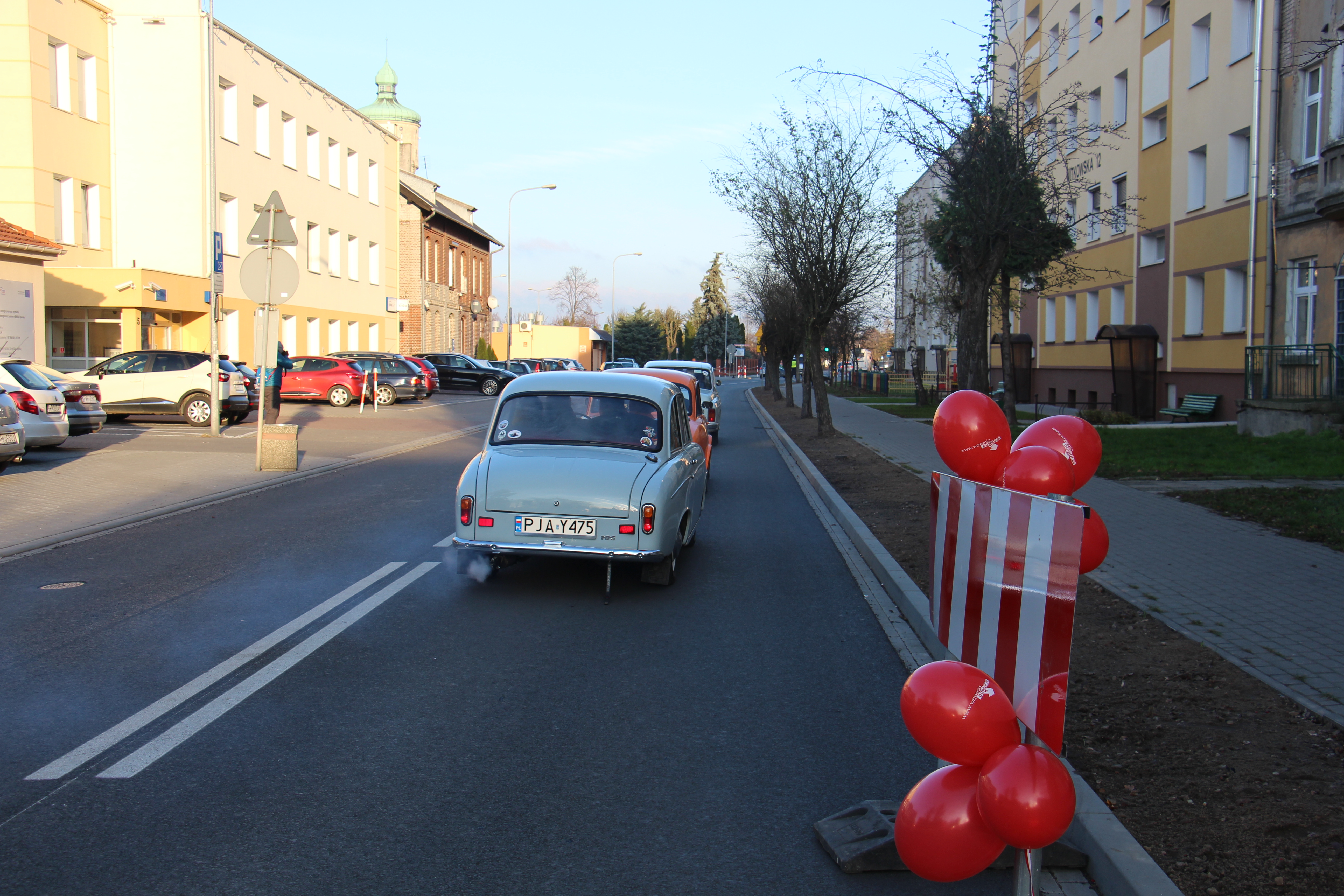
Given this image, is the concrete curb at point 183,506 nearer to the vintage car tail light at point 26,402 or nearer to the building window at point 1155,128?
the vintage car tail light at point 26,402

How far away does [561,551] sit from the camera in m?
7.51

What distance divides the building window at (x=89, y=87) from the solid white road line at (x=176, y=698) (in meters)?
28.6

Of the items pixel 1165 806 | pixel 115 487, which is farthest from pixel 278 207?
pixel 1165 806

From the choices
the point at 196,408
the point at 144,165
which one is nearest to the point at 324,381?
the point at 144,165

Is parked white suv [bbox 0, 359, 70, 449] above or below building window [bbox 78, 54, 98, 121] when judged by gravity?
below

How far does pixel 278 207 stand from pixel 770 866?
14.2 m

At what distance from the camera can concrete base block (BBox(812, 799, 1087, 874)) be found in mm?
3648

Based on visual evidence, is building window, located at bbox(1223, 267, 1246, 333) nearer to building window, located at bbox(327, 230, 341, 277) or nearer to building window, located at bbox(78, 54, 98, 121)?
building window, located at bbox(78, 54, 98, 121)

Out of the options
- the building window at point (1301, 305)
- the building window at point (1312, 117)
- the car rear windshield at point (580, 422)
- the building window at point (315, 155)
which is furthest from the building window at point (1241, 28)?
the building window at point (315, 155)

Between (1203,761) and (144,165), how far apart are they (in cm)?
3424

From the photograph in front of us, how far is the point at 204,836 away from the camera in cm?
375

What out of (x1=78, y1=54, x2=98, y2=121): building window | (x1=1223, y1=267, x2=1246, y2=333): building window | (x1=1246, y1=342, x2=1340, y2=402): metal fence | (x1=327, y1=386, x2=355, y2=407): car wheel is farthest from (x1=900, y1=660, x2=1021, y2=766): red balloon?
(x1=78, y1=54, x2=98, y2=121): building window

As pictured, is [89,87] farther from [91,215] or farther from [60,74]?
[91,215]

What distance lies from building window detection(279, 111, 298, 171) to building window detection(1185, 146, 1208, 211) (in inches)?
1181
